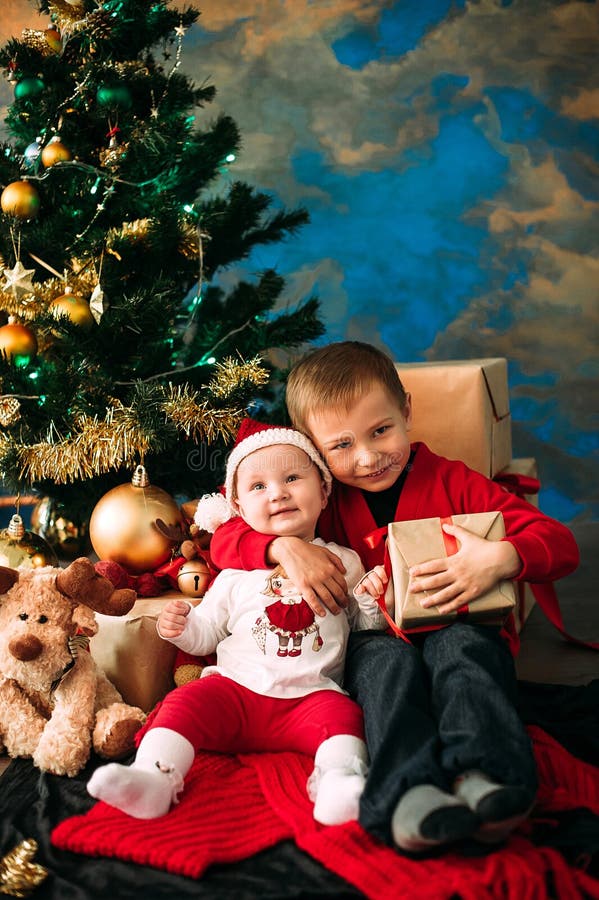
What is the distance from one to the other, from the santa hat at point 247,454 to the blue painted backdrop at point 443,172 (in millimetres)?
1995

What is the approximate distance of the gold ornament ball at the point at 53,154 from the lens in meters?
1.78

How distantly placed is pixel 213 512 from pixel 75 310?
54cm

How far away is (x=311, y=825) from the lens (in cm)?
111

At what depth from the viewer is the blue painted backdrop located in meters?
3.33

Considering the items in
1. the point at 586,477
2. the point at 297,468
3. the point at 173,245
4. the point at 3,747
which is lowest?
the point at 586,477

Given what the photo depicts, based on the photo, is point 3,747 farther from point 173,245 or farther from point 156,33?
point 156,33

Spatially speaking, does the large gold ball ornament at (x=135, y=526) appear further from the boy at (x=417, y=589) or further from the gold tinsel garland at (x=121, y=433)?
the boy at (x=417, y=589)

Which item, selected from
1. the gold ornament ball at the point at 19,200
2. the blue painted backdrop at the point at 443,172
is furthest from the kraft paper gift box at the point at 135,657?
the blue painted backdrop at the point at 443,172

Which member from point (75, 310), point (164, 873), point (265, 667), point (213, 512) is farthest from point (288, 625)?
point (75, 310)

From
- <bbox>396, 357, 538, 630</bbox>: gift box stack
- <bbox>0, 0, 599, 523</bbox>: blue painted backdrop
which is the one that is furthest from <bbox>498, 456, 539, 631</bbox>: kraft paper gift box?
<bbox>0, 0, 599, 523</bbox>: blue painted backdrop

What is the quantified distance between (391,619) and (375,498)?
306 mm

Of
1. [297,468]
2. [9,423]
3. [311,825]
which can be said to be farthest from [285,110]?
[311,825]

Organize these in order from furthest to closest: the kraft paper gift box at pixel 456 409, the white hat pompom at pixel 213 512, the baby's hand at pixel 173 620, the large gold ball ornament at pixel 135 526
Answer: the kraft paper gift box at pixel 456 409
the large gold ball ornament at pixel 135 526
the white hat pompom at pixel 213 512
the baby's hand at pixel 173 620

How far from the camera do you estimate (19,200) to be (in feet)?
5.68
